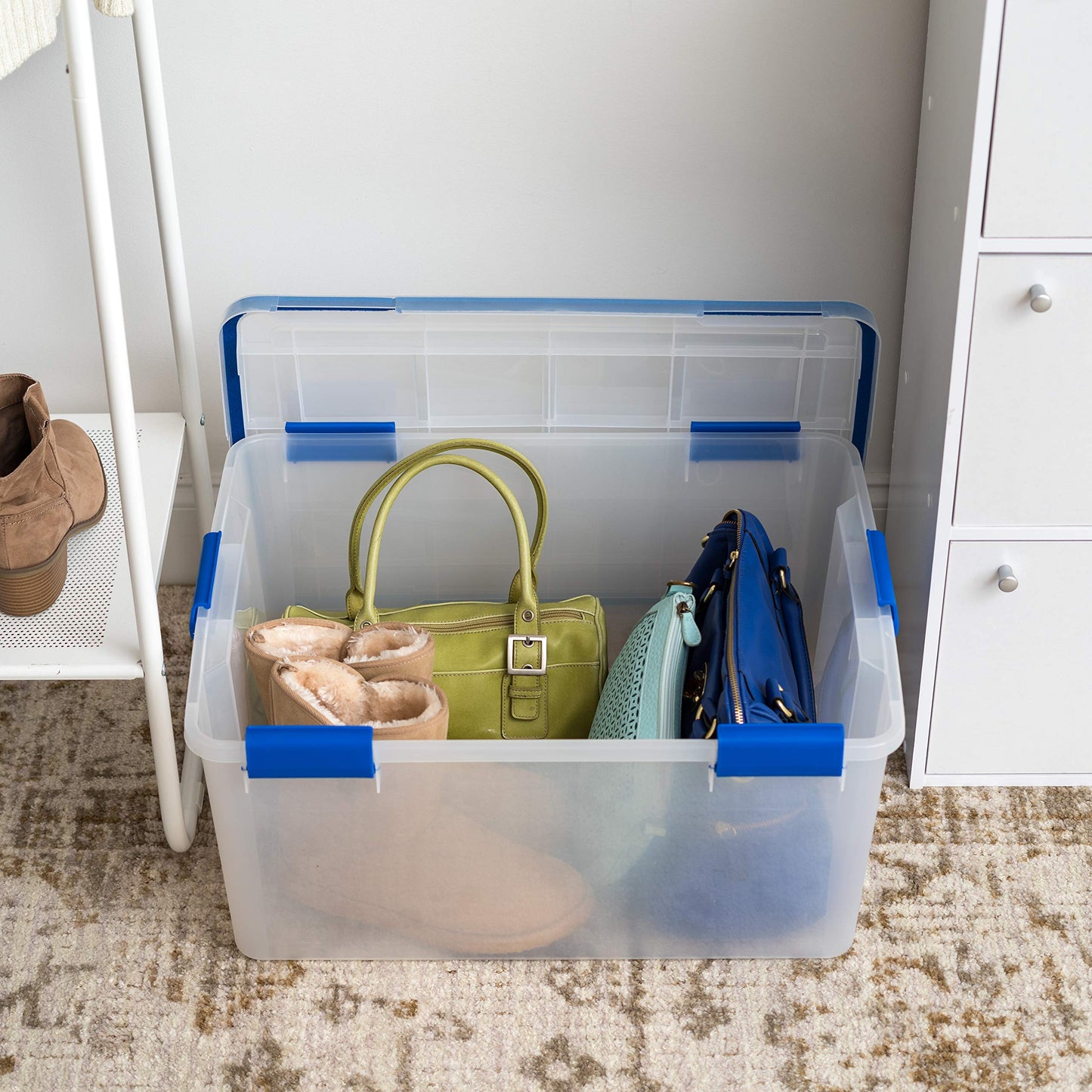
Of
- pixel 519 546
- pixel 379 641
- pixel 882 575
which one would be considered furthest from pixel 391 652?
pixel 882 575

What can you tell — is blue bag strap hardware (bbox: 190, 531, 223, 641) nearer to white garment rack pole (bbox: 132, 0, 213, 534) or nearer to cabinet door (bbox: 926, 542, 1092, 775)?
white garment rack pole (bbox: 132, 0, 213, 534)

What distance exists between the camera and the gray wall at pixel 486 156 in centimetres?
111

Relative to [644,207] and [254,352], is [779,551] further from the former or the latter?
[254,352]

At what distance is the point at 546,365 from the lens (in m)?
1.15

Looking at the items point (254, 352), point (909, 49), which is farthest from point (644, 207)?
point (254, 352)

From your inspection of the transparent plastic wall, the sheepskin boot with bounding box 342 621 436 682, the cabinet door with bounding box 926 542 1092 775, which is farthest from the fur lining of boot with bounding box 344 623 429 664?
the cabinet door with bounding box 926 542 1092 775

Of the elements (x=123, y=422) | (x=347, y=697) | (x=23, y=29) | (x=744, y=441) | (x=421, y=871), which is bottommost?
(x=421, y=871)

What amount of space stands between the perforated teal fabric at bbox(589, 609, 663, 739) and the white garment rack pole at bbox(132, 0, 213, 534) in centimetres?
49

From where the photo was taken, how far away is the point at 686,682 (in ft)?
3.36

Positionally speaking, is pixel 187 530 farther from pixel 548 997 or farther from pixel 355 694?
pixel 548 997

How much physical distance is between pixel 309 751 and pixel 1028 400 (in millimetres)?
629

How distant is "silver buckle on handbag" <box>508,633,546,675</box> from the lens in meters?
1.03

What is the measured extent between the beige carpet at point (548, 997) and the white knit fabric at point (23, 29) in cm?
66

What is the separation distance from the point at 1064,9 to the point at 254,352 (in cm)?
75
